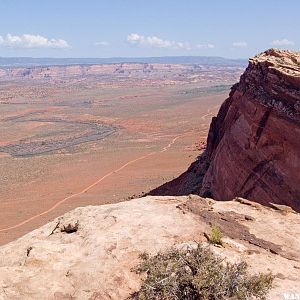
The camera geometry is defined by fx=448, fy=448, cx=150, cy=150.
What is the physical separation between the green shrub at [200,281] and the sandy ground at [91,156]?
18698 millimetres

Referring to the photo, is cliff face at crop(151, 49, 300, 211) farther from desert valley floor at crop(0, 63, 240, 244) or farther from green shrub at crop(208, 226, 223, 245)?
desert valley floor at crop(0, 63, 240, 244)

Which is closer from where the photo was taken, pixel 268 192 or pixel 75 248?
pixel 75 248

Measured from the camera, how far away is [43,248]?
10031 mm

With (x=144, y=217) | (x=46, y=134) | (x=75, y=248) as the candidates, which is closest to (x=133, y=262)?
(x=75, y=248)

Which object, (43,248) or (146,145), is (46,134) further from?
(43,248)

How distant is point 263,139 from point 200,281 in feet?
36.3

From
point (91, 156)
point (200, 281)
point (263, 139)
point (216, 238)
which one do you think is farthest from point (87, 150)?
point (200, 281)

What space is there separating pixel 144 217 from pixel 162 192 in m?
15.0

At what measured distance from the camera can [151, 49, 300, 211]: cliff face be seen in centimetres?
1555

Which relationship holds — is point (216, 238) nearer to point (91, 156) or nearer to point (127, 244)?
point (127, 244)

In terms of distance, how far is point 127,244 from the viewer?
9.90 m

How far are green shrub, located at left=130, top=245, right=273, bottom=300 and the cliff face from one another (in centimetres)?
774

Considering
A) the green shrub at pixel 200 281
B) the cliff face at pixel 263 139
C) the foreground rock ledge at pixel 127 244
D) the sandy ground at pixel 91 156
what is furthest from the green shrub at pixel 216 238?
the sandy ground at pixel 91 156

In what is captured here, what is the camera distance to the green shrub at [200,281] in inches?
281
